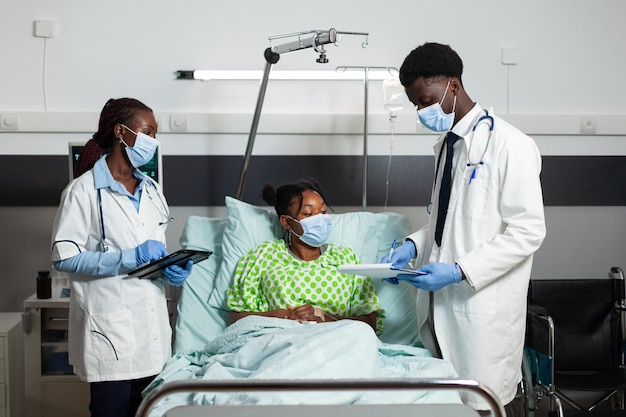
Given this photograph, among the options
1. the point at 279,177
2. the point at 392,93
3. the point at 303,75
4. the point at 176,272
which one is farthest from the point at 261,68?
the point at 176,272

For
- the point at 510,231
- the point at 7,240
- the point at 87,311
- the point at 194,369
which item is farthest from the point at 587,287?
the point at 7,240

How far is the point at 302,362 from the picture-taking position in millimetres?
2219

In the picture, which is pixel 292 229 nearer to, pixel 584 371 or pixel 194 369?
pixel 194 369

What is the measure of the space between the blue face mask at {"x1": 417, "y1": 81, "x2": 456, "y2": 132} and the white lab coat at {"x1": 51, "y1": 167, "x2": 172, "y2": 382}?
3.11 ft

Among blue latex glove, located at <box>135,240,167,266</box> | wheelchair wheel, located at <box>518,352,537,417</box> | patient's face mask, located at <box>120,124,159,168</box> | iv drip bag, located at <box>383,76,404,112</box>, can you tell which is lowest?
wheelchair wheel, located at <box>518,352,537,417</box>

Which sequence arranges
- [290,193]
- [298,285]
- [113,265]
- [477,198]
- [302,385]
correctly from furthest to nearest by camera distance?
[290,193]
[298,285]
[477,198]
[113,265]
[302,385]

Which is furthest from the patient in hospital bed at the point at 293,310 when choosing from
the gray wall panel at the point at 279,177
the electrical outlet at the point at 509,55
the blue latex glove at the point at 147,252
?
the electrical outlet at the point at 509,55

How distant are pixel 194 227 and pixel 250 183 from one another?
0.55 meters

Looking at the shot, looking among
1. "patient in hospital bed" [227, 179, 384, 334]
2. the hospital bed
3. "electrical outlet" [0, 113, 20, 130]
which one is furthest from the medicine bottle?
"patient in hospital bed" [227, 179, 384, 334]

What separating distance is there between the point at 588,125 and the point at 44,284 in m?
2.54

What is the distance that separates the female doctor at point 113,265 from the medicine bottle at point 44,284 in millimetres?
933

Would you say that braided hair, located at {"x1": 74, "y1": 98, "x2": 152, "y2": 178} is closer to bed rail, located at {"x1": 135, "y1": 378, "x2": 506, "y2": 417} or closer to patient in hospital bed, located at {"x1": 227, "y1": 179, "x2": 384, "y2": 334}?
patient in hospital bed, located at {"x1": 227, "y1": 179, "x2": 384, "y2": 334}

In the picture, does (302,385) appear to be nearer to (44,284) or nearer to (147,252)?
(147,252)

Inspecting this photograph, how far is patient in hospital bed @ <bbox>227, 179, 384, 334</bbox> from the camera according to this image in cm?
295
